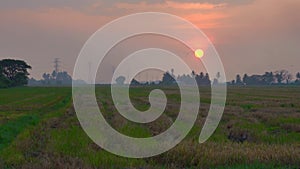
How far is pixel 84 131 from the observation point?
16453mm

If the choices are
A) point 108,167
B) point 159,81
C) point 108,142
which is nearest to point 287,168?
point 108,167

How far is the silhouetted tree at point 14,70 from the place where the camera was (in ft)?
322

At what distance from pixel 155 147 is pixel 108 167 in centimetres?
241

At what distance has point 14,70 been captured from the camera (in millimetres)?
100812

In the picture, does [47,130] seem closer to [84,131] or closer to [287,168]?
[84,131]

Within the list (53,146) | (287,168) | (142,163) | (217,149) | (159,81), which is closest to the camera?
(287,168)

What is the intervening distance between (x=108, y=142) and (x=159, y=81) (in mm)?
174082

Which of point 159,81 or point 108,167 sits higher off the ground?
point 159,81

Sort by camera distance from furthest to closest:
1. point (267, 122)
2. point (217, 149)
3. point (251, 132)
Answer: point (267, 122), point (251, 132), point (217, 149)

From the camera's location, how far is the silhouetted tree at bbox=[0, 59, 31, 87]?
9825cm

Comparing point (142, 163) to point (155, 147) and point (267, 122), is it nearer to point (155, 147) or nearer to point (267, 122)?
point (155, 147)

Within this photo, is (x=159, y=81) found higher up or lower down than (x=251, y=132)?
higher up

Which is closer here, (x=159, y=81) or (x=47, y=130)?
(x=47, y=130)

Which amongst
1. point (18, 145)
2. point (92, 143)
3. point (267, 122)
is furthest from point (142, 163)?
point (267, 122)
